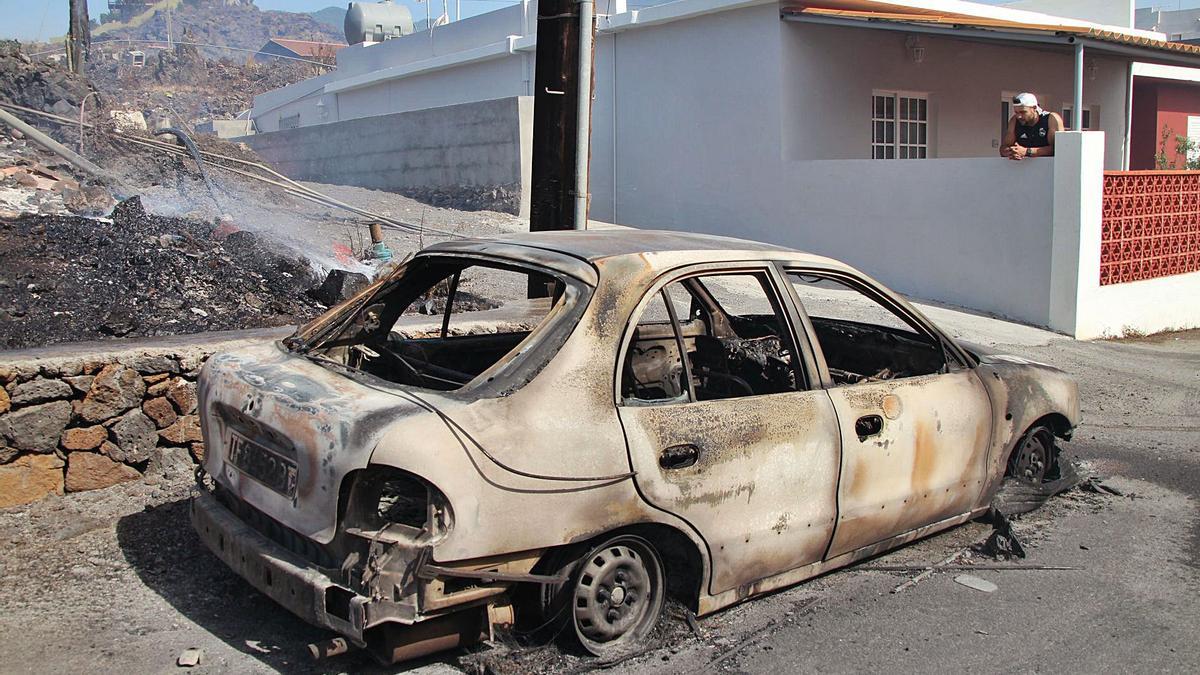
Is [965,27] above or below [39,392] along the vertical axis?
above

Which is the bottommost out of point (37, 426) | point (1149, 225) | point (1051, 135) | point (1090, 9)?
point (37, 426)

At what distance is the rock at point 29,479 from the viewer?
16.9 ft

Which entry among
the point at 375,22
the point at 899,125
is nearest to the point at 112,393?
the point at 899,125

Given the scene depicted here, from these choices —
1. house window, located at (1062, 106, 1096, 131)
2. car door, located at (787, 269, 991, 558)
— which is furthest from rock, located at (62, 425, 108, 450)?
house window, located at (1062, 106, 1096, 131)

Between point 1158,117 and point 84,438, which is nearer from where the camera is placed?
point 84,438

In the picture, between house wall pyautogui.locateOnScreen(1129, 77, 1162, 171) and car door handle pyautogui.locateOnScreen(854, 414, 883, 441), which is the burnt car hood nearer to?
car door handle pyautogui.locateOnScreen(854, 414, 883, 441)

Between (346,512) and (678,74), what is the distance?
13.5 m

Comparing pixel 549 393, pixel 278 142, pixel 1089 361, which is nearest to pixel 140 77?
pixel 278 142

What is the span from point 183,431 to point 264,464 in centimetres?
212

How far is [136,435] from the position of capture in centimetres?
557

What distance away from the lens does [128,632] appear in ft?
13.5

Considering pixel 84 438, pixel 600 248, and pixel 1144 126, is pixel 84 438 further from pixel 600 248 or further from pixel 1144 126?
pixel 1144 126

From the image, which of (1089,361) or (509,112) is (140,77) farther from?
(1089,361)

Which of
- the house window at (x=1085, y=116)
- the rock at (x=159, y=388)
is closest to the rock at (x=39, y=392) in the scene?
the rock at (x=159, y=388)
